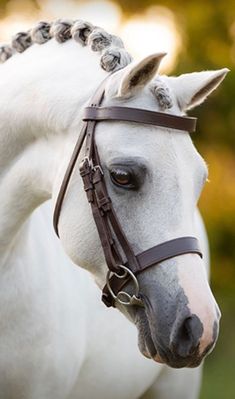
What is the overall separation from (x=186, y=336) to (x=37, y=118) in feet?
3.50

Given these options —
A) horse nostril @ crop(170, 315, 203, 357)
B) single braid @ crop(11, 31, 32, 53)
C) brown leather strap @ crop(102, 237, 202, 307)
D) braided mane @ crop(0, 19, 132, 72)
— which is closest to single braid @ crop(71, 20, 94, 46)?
braided mane @ crop(0, 19, 132, 72)

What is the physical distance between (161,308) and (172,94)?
2.71 feet

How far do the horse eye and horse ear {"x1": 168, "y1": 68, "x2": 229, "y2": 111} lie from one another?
1.34 ft

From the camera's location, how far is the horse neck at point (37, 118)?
11.5ft

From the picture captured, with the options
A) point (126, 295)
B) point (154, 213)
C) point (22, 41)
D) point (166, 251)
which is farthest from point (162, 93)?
point (22, 41)

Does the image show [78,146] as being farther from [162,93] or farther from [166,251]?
[166,251]

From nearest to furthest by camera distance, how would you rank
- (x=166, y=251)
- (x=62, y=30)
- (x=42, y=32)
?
(x=166, y=251)
(x=62, y=30)
(x=42, y=32)

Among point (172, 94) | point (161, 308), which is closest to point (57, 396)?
point (161, 308)

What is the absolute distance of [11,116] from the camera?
3.66m

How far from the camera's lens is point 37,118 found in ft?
11.7

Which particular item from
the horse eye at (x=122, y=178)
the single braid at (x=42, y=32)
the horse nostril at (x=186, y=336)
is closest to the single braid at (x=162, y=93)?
the horse eye at (x=122, y=178)

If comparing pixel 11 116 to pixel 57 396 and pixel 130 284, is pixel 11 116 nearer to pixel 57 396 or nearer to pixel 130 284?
pixel 130 284

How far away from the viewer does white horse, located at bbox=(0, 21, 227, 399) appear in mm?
3174

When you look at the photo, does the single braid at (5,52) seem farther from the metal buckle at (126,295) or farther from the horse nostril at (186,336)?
the horse nostril at (186,336)
